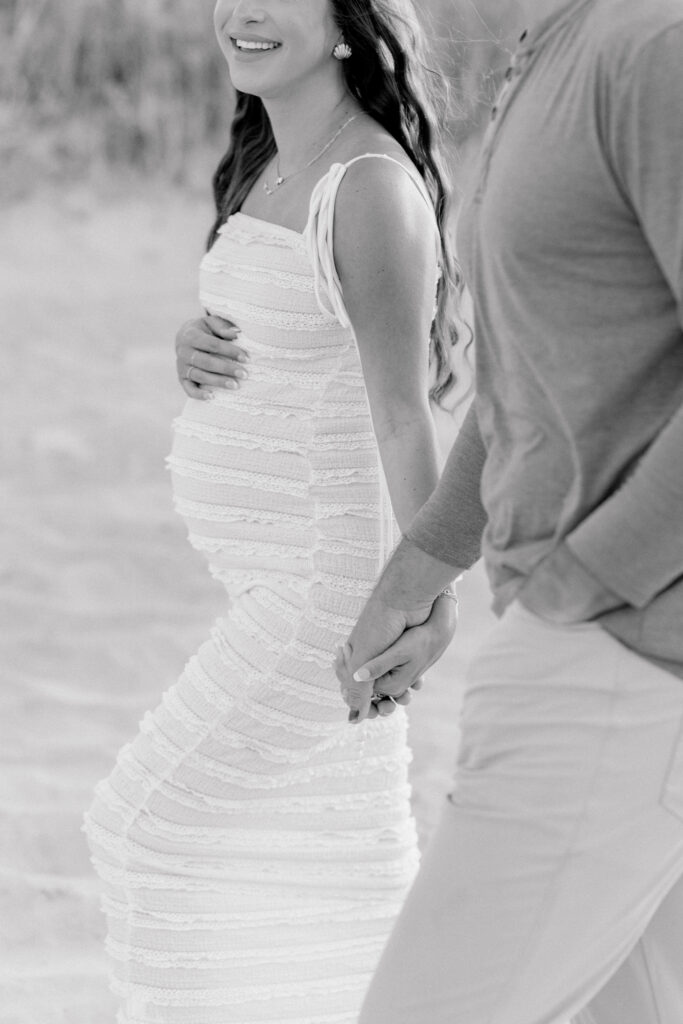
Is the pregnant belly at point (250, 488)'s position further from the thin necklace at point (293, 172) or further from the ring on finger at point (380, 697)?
the thin necklace at point (293, 172)

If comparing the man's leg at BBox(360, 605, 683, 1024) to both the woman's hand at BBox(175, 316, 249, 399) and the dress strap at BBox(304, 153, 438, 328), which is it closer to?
the dress strap at BBox(304, 153, 438, 328)

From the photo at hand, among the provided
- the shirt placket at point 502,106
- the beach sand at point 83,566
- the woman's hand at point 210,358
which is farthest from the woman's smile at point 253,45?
the beach sand at point 83,566

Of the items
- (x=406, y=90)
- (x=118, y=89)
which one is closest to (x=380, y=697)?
(x=406, y=90)

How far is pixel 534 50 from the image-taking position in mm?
1584

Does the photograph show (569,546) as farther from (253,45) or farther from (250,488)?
(253,45)

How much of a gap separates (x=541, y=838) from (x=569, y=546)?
0.29m

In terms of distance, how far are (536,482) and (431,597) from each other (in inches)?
16.5

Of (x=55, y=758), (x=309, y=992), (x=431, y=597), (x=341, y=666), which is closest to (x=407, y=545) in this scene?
(x=431, y=597)

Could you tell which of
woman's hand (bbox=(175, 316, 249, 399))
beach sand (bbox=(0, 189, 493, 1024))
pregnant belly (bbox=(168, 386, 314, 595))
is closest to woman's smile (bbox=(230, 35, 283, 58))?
woman's hand (bbox=(175, 316, 249, 399))

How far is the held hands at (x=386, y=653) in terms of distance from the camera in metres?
1.99

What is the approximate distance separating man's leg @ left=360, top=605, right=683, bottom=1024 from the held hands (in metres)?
0.37

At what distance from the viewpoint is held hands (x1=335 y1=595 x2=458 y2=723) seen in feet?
6.53

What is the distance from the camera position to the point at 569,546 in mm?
1514

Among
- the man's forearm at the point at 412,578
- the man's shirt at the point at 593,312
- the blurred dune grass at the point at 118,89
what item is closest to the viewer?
the man's shirt at the point at 593,312
